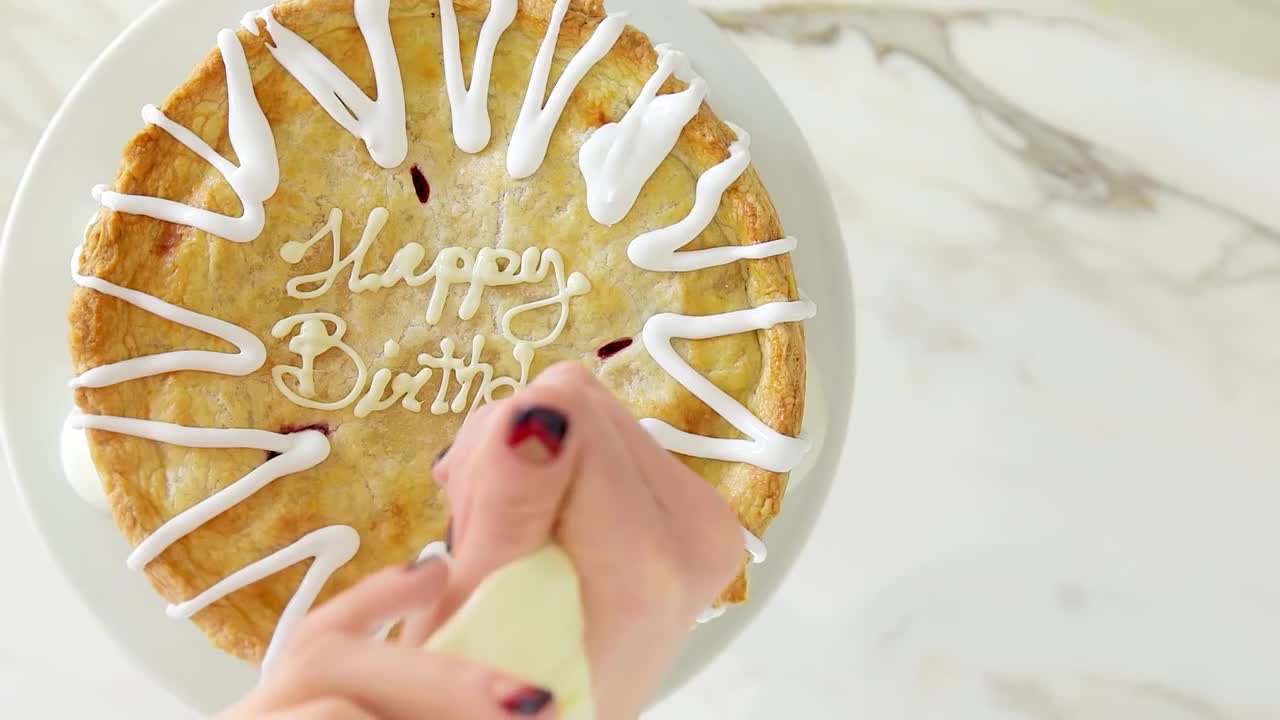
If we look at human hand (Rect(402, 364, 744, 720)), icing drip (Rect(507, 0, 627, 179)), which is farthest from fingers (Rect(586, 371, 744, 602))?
icing drip (Rect(507, 0, 627, 179))

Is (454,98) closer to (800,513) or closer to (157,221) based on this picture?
(157,221)

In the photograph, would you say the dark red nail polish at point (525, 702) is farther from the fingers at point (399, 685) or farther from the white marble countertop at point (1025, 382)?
the white marble countertop at point (1025, 382)

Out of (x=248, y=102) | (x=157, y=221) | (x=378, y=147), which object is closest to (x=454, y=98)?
(x=378, y=147)

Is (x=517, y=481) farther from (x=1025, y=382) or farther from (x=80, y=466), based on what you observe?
(x=1025, y=382)

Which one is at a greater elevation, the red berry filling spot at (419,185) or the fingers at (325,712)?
the red berry filling spot at (419,185)

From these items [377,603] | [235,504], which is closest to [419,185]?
[235,504]

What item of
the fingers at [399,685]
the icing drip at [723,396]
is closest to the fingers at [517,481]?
the fingers at [399,685]

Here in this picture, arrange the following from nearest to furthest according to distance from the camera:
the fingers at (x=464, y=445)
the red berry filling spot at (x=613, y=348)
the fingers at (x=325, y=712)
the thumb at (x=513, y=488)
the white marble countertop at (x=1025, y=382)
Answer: the fingers at (x=325, y=712), the thumb at (x=513, y=488), the fingers at (x=464, y=445), the red berry filling spot at (x=613, y=348), the white marble countertop at (x=1025, y=382)
